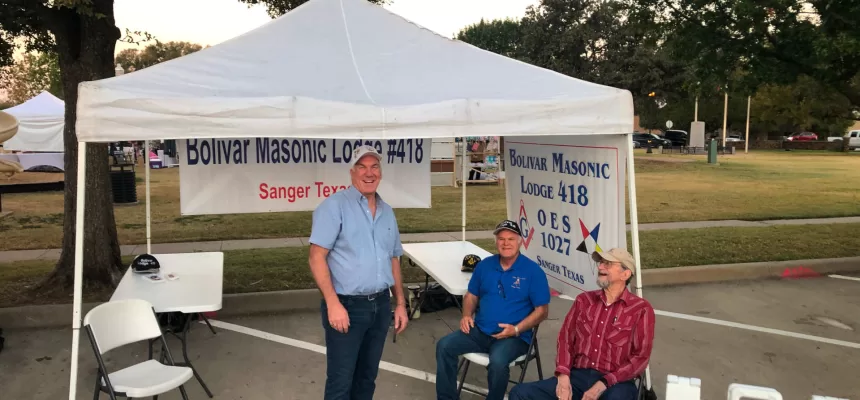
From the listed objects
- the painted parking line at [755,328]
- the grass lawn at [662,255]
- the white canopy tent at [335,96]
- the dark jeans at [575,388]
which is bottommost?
the painted parking line at [755,328]

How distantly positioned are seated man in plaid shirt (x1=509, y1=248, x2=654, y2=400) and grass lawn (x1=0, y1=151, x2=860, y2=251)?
6907 mm

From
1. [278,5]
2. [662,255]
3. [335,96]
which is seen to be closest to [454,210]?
[662,255]

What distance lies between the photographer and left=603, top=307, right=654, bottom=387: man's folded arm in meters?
3.22

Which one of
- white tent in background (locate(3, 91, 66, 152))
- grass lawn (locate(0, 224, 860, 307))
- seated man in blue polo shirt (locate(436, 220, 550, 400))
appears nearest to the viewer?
seated man in blue polo shirt (locate(436, 220, 550, 400))

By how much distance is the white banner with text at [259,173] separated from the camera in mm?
5492

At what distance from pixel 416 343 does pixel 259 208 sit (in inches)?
78.0

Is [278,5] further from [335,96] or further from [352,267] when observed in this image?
[352,267]

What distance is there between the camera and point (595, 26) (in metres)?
34.7

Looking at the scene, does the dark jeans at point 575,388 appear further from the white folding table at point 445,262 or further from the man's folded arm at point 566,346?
the white folding table at point 445,262

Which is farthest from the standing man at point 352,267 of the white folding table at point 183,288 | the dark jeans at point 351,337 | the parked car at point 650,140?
the parked car at point 650,140

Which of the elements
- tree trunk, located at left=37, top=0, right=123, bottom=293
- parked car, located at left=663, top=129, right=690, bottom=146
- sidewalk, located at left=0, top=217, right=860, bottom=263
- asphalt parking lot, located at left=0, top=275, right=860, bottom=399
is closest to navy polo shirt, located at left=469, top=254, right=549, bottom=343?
asphalt parking lot, located at left=0, top=275, right=860, bottom=399

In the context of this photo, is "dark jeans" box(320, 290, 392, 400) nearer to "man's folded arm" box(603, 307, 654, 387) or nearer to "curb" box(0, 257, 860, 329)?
"man's folded arm" box(603, 307, 654, 387)

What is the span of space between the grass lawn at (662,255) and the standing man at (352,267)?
2.09 meters

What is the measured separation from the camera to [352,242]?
3080 mm
